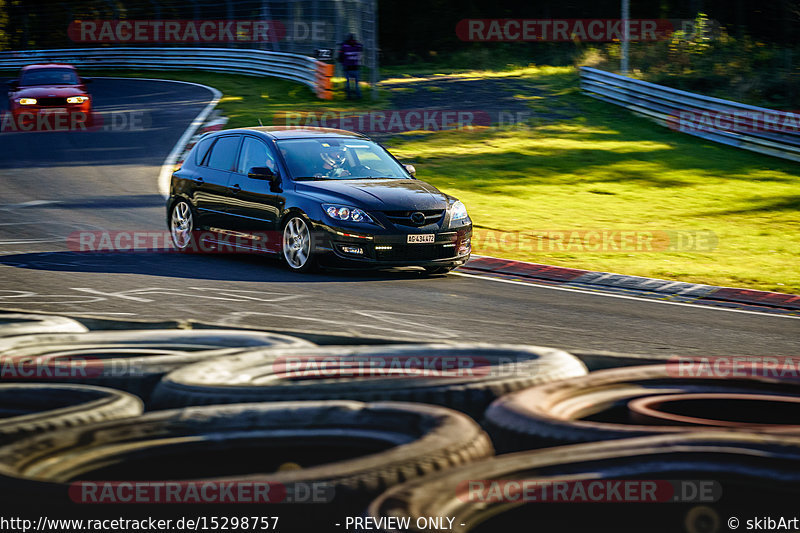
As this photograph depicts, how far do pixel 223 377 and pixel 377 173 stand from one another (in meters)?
Answer: 7.11

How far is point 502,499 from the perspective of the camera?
398cm

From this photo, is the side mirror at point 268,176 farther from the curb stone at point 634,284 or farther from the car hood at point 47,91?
the car hood at point 47,91

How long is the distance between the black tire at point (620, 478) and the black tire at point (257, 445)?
252 millimetres

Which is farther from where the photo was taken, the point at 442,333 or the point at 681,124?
the point at 681,124

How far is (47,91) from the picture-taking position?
2744cm

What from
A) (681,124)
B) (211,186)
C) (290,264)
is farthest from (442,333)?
(681,124)

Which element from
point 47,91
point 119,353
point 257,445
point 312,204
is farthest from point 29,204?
point 257,445

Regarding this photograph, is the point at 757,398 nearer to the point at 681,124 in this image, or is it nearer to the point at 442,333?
the point at 442,333

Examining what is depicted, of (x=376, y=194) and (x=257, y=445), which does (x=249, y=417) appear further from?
(x=376, y=194)

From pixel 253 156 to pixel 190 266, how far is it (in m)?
1.66

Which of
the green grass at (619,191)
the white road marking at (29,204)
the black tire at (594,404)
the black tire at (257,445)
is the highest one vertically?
the black tire at (257,445)

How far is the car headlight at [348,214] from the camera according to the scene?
11.8 meters

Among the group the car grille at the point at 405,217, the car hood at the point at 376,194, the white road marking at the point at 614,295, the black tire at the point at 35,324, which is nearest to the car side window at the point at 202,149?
the car hood at the point at 376,194

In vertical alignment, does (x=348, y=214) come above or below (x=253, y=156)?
below
